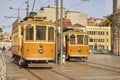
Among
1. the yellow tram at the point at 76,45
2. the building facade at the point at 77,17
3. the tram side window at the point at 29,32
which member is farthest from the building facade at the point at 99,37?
the tram side window at the point at 29,32

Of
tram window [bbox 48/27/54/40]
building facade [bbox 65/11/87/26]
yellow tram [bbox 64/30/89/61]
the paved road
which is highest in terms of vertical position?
building facade [bbox 65/11/87/26]

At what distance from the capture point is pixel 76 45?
128 ft

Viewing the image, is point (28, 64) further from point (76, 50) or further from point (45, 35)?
point (76, 50)

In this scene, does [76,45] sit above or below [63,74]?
above

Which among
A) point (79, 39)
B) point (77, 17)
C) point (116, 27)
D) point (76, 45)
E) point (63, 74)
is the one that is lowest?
point (63, 74)

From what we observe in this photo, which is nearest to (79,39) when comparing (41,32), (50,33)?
(50,33)

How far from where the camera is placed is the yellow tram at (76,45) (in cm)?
3859

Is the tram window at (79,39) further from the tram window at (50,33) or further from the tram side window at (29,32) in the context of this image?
the tram side window at (29,32)

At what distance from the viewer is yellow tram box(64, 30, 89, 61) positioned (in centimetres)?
3859

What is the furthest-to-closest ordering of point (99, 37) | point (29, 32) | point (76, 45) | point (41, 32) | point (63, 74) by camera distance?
point (99, 37) → point (76, 45) → point (41, 32) → point (29, 32) → point (63, 74)

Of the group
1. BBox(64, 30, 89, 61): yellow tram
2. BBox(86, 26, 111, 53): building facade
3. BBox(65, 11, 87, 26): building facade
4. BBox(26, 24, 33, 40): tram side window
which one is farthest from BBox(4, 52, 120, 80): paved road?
BBox(65, 11, 87, 26): building facade

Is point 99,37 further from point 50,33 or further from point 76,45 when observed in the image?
point 50,33

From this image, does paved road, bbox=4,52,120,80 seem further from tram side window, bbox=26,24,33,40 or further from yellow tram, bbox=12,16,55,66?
tram side window, bbox=26,24,33,40

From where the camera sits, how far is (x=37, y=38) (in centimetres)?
2583
